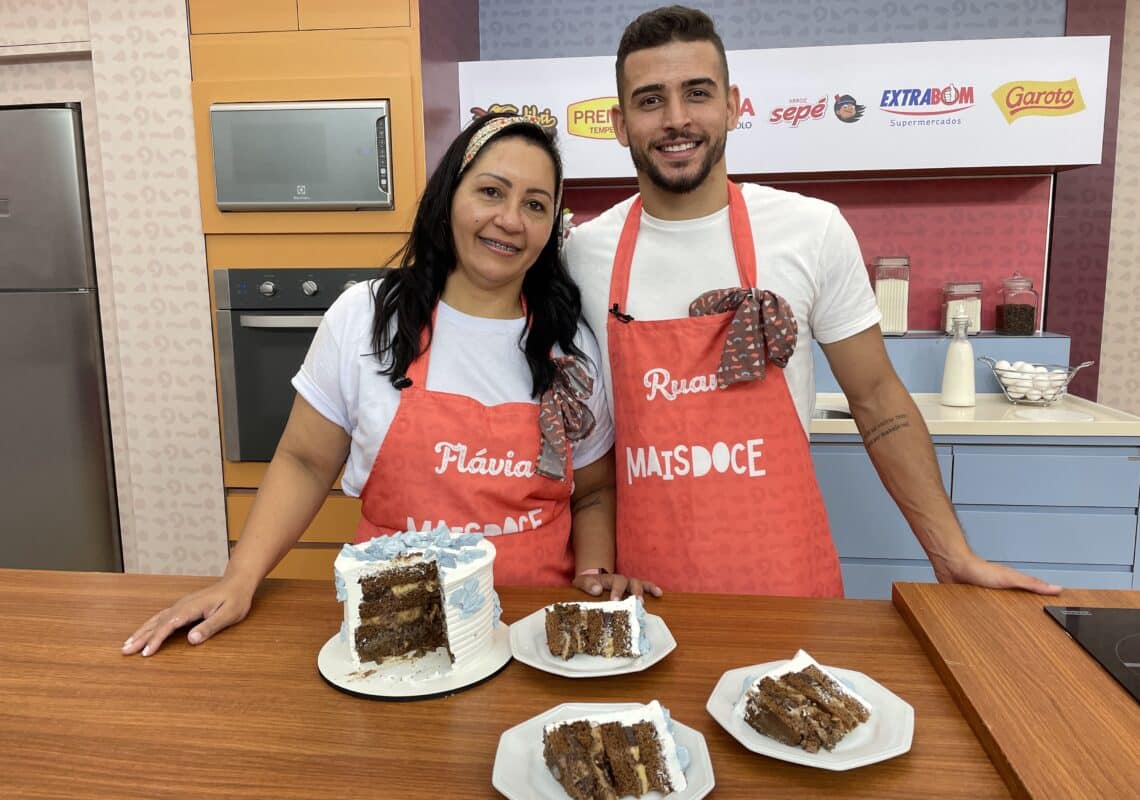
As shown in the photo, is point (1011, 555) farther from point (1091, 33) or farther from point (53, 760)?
point (53, 760)

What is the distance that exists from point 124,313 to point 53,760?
2.29m

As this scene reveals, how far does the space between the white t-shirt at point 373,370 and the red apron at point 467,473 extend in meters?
0.03

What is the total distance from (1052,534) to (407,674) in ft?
7.73

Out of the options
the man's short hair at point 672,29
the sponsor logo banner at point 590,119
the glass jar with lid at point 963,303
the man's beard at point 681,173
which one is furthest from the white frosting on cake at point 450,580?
the glass jar with lid at point 963,303

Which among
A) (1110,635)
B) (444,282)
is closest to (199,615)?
(444,282)

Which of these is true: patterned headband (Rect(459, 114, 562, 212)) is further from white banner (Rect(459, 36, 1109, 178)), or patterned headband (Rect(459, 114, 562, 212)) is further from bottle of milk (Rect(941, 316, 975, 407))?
bottle of milk (Rect(941, 316, 975, 407))

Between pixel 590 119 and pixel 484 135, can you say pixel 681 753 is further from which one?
pixel 590 119

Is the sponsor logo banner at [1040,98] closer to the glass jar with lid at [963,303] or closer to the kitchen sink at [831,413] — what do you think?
the glass jar with lid at [963,303]

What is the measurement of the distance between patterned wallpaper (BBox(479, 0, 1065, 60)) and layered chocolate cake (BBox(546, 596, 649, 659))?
265cm

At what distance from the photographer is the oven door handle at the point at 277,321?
270cm

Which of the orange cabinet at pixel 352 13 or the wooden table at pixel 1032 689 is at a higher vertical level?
the orange cabinet at pixel 352 13

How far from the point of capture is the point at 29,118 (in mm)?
2801

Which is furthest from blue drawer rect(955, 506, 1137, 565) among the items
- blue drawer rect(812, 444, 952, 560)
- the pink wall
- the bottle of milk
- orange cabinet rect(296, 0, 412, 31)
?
orange cabinet rect(296, 0, 412, 31)

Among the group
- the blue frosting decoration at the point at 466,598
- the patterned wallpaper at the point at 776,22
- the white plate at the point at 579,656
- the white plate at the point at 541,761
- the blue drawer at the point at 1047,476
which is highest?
the patterned wallpaper at the point at 776,22
